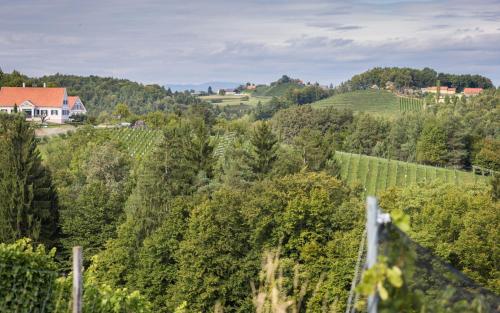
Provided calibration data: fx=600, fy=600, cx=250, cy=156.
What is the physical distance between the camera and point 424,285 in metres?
3.39

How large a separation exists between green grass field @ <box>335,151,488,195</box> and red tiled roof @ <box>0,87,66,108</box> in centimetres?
4364

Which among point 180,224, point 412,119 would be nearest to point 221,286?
point 180,224

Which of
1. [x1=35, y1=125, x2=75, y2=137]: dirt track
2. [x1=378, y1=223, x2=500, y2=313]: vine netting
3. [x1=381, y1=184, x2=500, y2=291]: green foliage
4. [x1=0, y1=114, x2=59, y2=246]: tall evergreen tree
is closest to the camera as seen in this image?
[x1=378, y1=223, x2=500, y2=313]: vine netting

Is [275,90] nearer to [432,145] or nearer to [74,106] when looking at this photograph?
[74,106]

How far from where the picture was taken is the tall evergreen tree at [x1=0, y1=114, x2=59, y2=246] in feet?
96.4

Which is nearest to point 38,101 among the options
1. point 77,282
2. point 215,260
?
point 215,260

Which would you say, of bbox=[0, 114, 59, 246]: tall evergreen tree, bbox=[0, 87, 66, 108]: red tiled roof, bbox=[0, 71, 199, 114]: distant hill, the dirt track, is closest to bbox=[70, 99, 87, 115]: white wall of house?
bbox=[0, 87, 66, 108]: red tiled roof

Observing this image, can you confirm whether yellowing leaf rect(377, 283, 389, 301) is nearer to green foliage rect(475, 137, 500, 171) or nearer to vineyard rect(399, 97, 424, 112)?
green foliage rect(475, 137, 500, 171)

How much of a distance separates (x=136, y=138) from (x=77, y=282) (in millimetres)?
59865

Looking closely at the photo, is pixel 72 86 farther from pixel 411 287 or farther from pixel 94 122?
pixel 411 287

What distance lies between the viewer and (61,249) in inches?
1236

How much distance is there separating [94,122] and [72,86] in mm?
66305

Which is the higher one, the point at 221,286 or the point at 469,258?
the point at 469,258

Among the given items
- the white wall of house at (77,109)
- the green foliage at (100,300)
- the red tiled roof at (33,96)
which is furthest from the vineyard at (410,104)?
the green foliage at (100,300)
